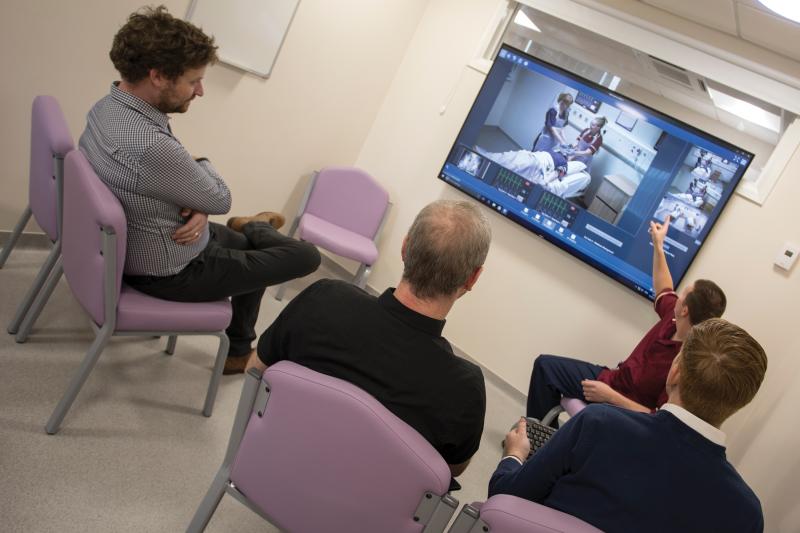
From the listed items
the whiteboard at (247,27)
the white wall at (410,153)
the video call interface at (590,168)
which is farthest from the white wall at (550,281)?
the whiteboard at (247,27)

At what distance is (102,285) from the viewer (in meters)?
1.93

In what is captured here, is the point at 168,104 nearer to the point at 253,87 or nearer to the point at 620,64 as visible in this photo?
the point at 253,87

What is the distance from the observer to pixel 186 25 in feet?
6.84

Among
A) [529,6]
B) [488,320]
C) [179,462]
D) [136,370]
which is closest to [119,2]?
[136,370]

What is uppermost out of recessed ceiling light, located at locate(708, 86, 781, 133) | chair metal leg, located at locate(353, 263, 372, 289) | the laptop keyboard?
recessed ceiling light, located at locate(708, 86, 781, 133)

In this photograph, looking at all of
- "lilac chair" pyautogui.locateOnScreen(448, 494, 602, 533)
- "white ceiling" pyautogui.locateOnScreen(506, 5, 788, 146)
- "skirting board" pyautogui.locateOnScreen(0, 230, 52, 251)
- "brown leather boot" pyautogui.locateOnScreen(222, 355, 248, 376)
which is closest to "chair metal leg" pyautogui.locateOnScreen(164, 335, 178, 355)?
"brown leather boot" pyautogui.locateOnScreen(222, 355, 248, 376)

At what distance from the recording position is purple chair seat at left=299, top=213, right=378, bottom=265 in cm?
384

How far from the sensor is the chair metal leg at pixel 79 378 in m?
2.01

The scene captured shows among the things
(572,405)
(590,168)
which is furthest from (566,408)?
(590,168)

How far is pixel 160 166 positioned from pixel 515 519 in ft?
4.76

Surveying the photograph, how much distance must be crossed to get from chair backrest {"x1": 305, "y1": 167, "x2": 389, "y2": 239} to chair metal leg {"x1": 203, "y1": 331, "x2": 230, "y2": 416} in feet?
6.18

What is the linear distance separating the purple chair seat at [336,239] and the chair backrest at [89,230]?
1824 mm

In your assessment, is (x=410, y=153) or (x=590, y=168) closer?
(x=590, y=168)

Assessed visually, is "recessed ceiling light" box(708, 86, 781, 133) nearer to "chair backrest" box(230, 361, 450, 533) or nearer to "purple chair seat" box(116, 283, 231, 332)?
"purple chair seat" box(116, 283, 231, 332)
